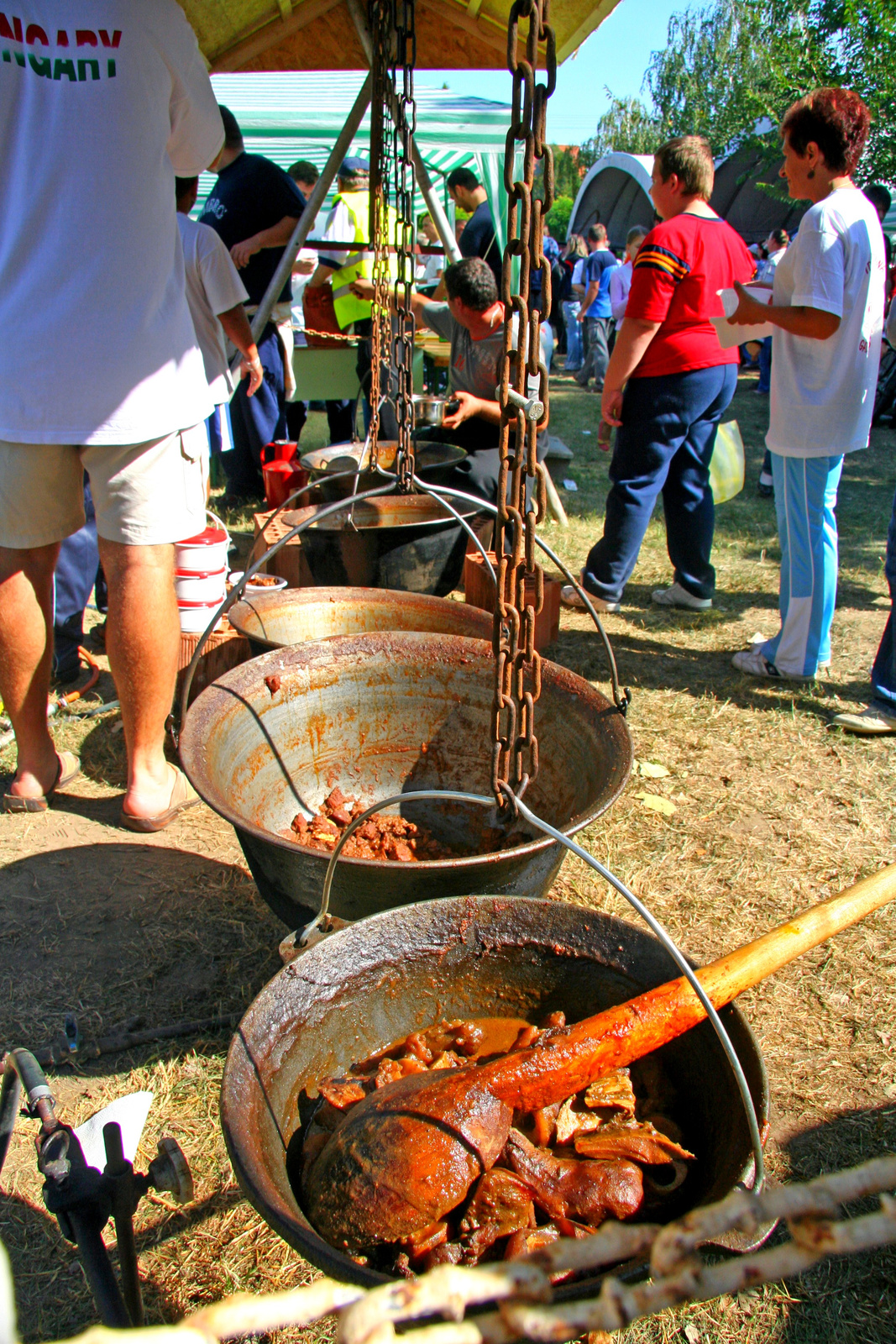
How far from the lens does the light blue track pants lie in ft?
12.9

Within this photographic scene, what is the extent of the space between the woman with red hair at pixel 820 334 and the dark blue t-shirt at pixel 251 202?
12.0 feet

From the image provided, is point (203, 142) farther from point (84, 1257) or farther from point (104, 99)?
point (84, 1257)

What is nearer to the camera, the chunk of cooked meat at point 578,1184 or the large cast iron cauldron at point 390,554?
the chunk of cooked meat at point 578,1184

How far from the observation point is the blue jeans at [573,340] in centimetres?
1592

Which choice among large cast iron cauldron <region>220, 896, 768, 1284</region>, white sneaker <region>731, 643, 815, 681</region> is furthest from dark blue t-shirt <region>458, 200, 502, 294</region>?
large cast iron cauldron <region>220, 896, 768, 1284</region>

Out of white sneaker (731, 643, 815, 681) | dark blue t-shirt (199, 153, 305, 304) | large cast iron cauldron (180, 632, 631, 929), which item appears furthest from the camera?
dark blue t-shirt (199, 153, 305, 304)

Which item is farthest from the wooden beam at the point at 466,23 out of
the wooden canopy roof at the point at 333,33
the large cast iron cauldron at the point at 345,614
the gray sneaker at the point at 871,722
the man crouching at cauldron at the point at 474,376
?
the gray sneaker at the point at 871,722

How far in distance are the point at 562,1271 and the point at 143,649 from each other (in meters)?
2.66

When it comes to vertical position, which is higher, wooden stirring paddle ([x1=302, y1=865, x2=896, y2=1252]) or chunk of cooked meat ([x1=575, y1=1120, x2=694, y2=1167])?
wooden stirring paddle ([x1=302, y1=865, x2=896, y2=1252])

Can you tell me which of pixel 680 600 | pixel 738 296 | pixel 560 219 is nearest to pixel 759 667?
pixel 680 600

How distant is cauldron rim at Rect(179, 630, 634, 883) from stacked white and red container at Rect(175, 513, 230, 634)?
4.11ft

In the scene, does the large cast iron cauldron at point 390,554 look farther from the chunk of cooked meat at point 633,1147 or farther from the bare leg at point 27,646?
the chunk of cooked meat at point 633,1147

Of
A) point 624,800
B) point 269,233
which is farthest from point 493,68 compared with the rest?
point 624,800

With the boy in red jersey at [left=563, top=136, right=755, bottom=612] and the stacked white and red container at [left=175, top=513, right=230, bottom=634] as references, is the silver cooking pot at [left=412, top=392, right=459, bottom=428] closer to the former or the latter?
the boy in red jersey at [left=563, top=136, right=755, bottom=612]
